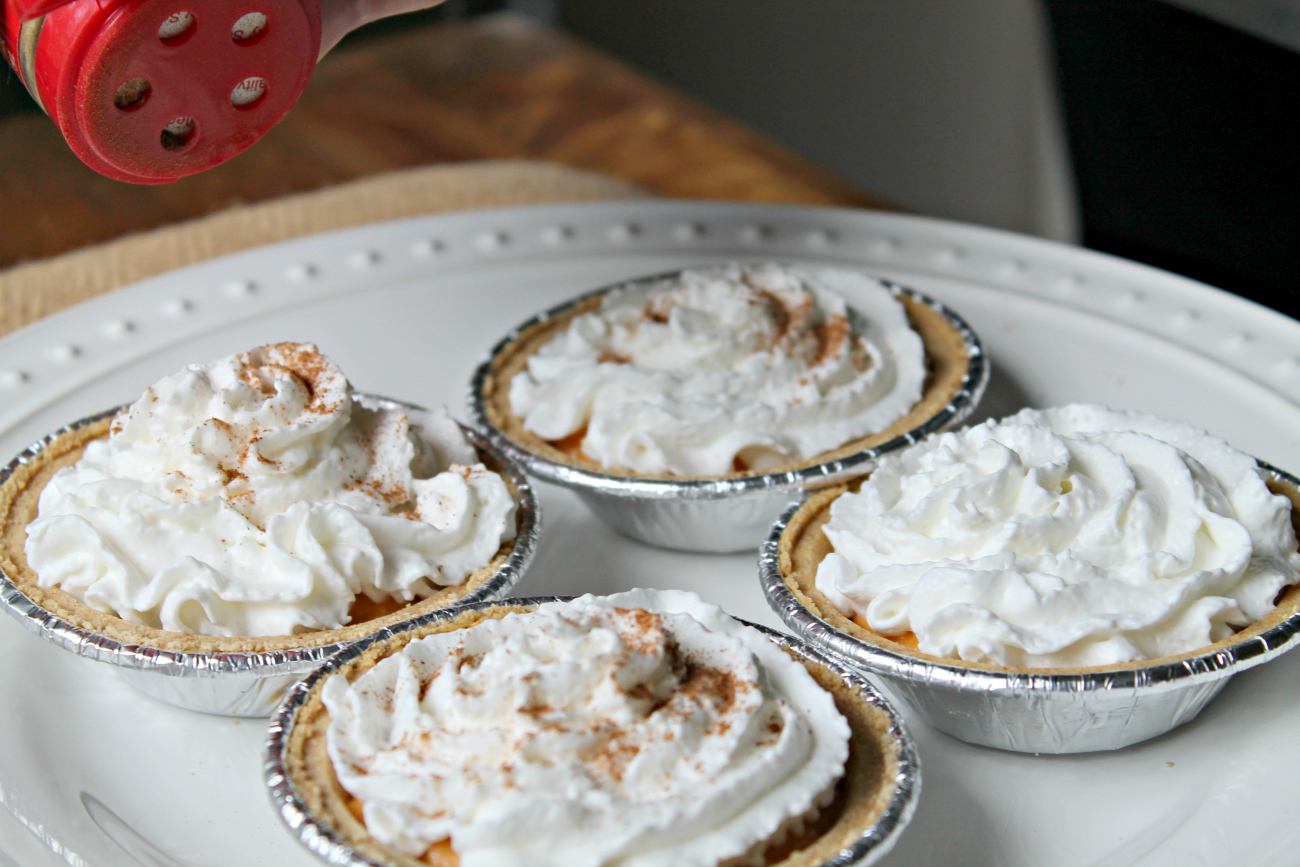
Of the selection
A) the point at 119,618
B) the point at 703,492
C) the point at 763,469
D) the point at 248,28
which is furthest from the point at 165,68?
the point at 763,469

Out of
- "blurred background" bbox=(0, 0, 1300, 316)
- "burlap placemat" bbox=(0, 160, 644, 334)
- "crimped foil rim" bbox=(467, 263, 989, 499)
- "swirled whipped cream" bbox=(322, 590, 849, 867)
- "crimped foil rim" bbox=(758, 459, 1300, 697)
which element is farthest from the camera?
"blurred background" bbox=(0, 0, 1300, 316)

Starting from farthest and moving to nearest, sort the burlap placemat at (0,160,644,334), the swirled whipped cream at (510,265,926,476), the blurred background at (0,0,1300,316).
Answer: the blurred background at (0,0,1300,316) → the burlap placemat at (0,160,644,334) → the swirled whipped cream at (510,265,926,476)

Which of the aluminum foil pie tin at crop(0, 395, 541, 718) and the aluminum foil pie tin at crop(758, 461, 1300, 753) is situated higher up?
the aluminum foil pie tin at crop(758, 461, 1300, 753)

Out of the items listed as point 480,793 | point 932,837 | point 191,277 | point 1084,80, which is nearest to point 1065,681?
point 932,837

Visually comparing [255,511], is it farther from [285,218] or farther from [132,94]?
[285,218]

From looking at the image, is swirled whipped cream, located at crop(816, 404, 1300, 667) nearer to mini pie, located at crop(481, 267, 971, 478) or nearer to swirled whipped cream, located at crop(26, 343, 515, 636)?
mini pie, located at crop(481, 267, 971, 478)

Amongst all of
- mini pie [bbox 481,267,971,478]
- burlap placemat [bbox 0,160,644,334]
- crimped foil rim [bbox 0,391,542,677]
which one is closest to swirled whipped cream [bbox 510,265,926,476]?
mini pie [bbox 481,267,971,478]

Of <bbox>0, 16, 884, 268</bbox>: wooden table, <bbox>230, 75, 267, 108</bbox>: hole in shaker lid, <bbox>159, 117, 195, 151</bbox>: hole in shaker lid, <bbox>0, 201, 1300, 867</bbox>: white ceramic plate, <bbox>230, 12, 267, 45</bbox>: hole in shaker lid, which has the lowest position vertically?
<bbox>0, 16, 884, 268</bbox>: wooden table

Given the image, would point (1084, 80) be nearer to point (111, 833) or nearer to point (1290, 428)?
point (1290, 428)
